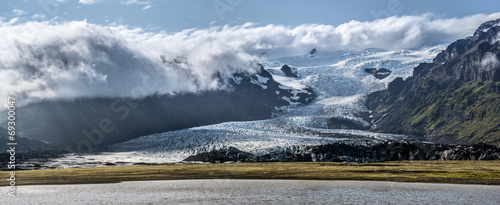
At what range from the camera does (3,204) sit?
208 feet

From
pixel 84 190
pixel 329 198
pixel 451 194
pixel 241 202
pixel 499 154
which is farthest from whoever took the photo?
pixel 499 154

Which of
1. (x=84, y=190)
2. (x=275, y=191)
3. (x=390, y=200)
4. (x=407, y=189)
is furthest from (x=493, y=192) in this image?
(x=84, y=190)

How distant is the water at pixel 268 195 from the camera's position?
2549 inches

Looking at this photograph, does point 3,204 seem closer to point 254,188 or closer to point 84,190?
point 84,190

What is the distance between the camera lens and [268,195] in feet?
234

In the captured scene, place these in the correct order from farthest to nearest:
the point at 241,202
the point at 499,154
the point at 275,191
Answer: the point at 499,154
the point at 275,191
the point at 241,202

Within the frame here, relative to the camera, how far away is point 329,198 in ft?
220

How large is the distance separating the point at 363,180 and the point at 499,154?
408ft

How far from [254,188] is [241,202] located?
799 inches

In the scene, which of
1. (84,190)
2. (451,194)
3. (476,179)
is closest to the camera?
(451,194)

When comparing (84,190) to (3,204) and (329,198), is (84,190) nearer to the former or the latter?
(3,204)

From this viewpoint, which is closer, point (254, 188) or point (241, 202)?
point (241, 202)

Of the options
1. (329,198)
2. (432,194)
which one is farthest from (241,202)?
(432,194)

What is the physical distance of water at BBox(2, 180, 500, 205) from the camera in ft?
212
